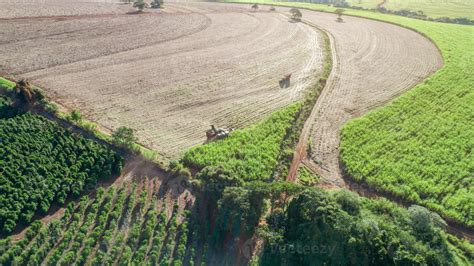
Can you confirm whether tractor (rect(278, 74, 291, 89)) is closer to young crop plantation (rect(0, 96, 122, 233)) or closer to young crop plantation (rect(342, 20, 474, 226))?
→ young crop plantation (rect(342, 20, 474, 226))

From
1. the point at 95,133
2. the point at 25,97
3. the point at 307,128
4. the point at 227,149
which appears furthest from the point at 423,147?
the point at 25,97

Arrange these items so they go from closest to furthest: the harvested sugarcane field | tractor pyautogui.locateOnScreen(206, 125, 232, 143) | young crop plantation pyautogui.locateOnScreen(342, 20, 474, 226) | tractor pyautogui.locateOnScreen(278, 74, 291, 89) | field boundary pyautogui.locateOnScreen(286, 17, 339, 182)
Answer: the harvested sugarcane field < young crop plantation pyautogui.locateOnScreen(342, 20, 474, 226) < field boundary pyautogui.locateOnScreen(286, 17, 339, 182) < tractor pyautogui.locateOnScreen(206, 125, 232, 143) < tractor pyautogui.locateOnScreen(278, 74, 291, 89)

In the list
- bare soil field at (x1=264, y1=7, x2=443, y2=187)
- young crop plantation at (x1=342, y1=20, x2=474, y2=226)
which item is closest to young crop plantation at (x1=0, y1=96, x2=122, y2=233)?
bare soil field at (x1=264, y1=7, x2=443, y2=187)

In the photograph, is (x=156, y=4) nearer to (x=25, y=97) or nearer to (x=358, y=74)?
(x=358, y=74)

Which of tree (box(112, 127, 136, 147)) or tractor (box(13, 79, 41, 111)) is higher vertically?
tractor (box(13, 79, 41, 111))

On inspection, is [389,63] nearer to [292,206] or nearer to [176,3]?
[292,206]

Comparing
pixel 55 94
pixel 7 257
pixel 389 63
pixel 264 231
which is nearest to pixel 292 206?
pixel 264 231
